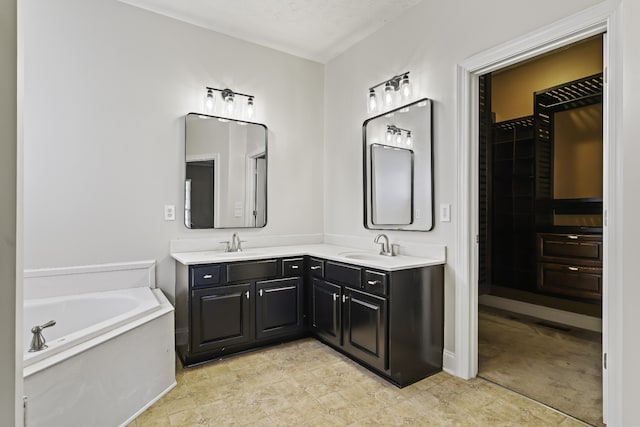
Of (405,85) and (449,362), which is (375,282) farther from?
A: (405,85)

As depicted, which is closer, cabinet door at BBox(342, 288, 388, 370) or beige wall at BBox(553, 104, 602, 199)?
cabinet door at BBox(342, 288, 388, 370)

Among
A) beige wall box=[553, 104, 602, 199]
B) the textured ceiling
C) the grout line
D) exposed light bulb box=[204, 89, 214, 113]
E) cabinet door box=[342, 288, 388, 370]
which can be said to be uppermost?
the textured ceiling

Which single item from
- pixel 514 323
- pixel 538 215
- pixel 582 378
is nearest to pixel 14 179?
pixel 582 378

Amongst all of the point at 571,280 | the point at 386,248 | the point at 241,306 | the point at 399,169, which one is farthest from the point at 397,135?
the point at 571,280

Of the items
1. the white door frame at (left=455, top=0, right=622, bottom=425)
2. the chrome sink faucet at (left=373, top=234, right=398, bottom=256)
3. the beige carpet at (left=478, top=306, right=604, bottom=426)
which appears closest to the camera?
the white door frame at (left=455, top=0, right=622, bottom=425)

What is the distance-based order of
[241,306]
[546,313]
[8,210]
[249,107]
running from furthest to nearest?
1. [546,313]
2. [249,107]
3. [241,306]
4. [8,210]

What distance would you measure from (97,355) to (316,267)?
67.4 inches

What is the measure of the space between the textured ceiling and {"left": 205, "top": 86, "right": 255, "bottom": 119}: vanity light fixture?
0.56 metres

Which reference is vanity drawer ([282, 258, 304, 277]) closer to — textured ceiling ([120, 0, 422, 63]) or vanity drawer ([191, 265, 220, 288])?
vanity drawer ([191, 265, 220, 288])

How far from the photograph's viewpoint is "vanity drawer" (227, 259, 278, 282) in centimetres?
278

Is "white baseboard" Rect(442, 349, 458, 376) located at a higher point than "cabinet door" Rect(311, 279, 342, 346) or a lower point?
lower

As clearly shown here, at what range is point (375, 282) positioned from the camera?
7.97 ft

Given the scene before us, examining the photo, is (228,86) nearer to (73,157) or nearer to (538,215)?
(73,157)

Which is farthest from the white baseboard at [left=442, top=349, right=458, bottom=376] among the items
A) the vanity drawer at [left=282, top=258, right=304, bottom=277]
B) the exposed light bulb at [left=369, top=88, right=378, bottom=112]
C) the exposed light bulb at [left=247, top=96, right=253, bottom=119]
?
the exposed light bulb at [left=247, top=96, right=253, bottom=119]
